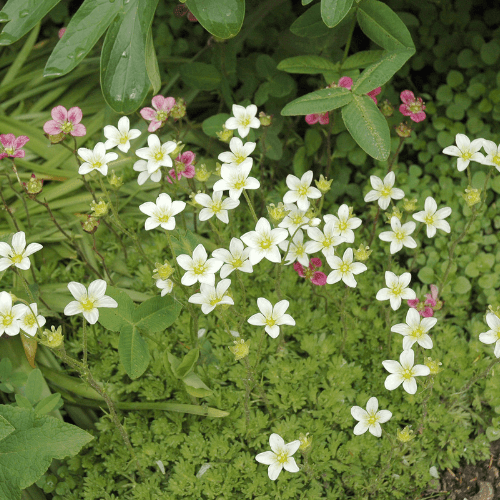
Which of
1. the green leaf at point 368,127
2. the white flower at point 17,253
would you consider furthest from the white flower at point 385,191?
the white flower at point 17,253

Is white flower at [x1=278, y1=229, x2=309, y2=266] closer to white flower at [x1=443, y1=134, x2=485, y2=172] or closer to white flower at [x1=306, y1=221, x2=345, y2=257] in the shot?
white flower at [x1=306, y1=221, x2=345, y2=257]

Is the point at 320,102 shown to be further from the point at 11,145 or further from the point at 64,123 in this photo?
the point at 11,145

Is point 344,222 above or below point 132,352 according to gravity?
above

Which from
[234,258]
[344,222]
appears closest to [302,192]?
[344,222]

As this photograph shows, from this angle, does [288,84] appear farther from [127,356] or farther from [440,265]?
[127,356]

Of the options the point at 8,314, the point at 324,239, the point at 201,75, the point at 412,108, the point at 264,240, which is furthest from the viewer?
the point at 201,75

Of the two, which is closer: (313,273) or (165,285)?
(165,285)

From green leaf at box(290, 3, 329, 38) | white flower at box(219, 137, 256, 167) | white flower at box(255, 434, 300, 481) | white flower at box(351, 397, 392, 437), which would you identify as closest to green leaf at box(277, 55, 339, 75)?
green leaf at box(290, 3, 329, 38)
